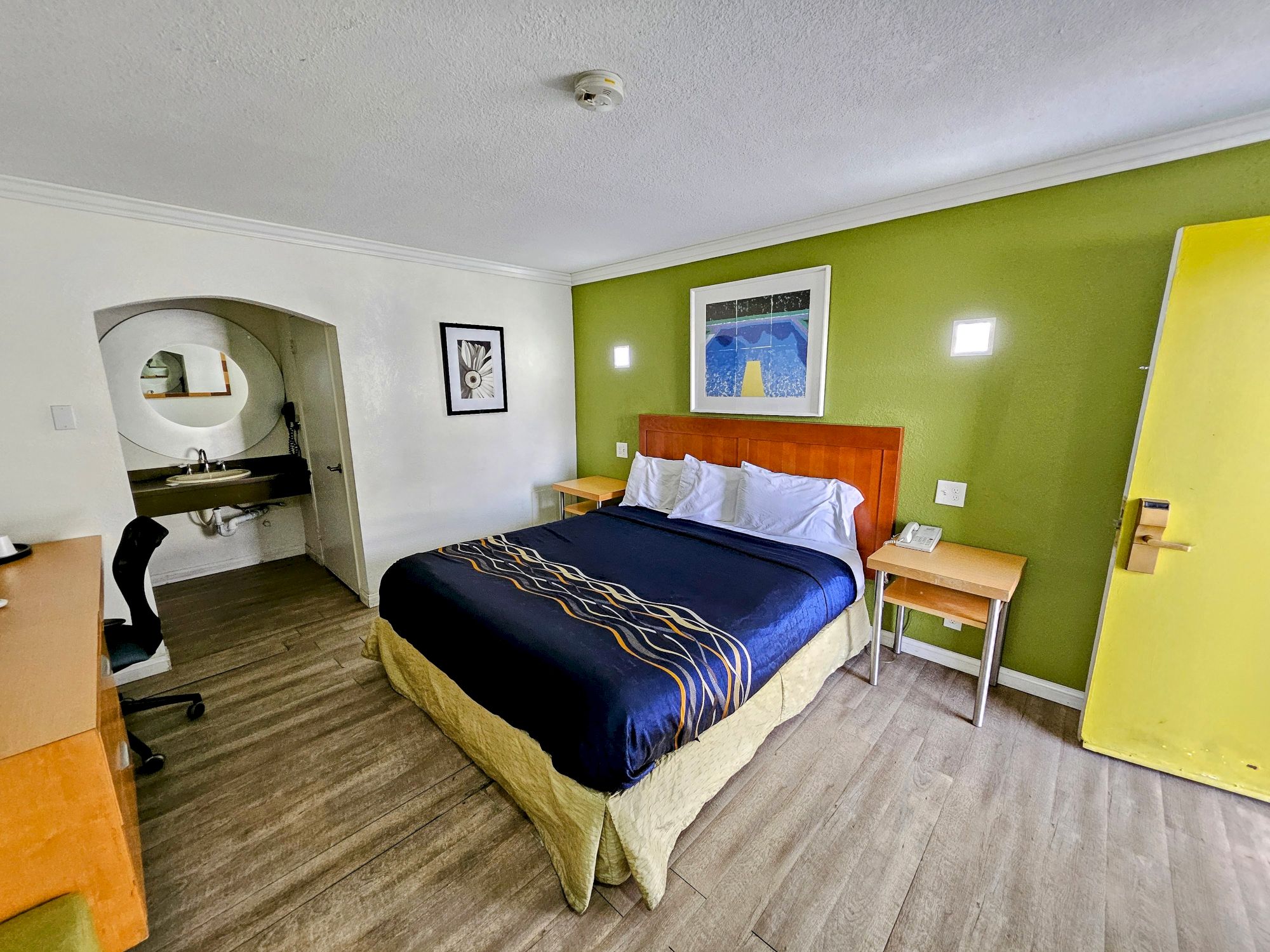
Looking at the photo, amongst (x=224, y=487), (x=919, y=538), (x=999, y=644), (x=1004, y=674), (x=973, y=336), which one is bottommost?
(x=1004, y=674)

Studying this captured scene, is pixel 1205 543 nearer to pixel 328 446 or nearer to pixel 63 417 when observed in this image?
pixel 328 446

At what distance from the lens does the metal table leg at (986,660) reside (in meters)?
2.08

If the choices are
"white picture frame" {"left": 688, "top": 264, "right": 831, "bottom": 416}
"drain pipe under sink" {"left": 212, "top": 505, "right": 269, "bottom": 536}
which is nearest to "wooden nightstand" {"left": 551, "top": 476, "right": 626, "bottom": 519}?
"white picture frame" {"left": 688, "top": 264, "right": 831, "bottom": 416}

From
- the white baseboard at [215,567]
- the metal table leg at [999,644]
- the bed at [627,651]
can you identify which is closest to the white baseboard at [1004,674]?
the metal table leg at [999,644]

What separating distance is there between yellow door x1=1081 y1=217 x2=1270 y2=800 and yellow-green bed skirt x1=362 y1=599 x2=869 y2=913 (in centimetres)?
119

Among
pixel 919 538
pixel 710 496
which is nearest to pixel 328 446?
pixel 710 496

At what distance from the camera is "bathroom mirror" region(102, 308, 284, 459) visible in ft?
11.3

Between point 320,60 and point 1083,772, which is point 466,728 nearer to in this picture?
point 320,60

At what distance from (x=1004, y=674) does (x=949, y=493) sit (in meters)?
0.94

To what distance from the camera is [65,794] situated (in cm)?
111

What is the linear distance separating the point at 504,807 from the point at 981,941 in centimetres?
154

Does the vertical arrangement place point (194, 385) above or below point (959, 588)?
above

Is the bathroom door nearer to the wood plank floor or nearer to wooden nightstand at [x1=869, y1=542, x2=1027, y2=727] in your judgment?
the wood plank floor

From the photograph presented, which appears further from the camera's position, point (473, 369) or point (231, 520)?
point (231, 520)
